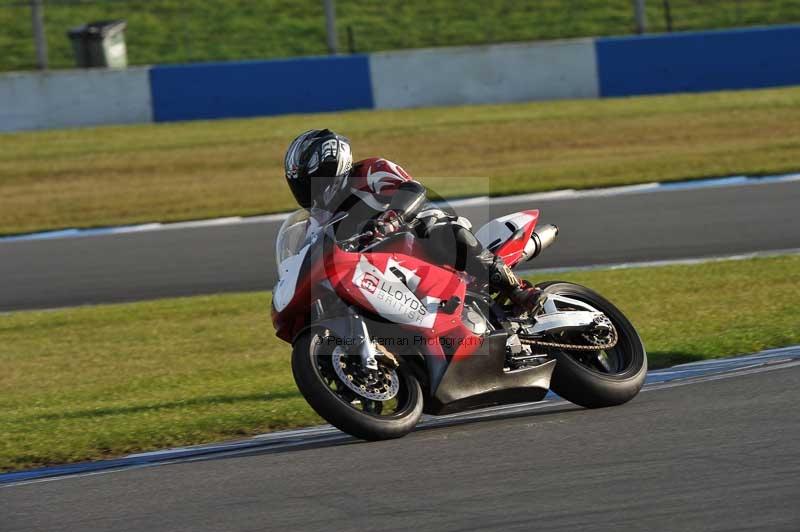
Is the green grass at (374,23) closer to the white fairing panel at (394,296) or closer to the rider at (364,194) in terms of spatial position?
the rider at (364,194)

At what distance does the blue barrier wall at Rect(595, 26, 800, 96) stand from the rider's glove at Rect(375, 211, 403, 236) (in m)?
15.2

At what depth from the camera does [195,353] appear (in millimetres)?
9109

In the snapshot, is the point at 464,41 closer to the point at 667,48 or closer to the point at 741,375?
the point at 667,48

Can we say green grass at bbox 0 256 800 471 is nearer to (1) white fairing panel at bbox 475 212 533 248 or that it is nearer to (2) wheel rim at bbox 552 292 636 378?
(2) wheel rim at bbox 552 292 636 378

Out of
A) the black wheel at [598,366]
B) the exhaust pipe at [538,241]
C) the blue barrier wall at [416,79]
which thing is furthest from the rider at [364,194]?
the blue barrier wall at [416,79]

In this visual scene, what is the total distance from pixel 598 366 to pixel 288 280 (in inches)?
68.4

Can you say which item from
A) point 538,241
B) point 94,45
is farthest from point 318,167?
point 94,45

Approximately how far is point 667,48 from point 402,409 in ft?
51.7

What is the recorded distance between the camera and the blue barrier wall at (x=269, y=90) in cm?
2020

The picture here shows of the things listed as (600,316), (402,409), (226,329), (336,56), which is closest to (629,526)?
(402,409)

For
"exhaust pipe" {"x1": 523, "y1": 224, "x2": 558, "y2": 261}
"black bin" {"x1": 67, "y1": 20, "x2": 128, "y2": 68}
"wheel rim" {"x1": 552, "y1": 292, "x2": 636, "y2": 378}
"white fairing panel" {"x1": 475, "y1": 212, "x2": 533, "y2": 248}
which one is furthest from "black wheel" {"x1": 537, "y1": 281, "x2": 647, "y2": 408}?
"black bin" {"x1": 67, "y1": 20, "x2": 128, "y2": 68}

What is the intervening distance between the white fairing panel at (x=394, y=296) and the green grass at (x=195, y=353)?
1.22 metres

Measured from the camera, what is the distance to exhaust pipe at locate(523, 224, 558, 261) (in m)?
6.54

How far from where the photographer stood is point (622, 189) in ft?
48.7
